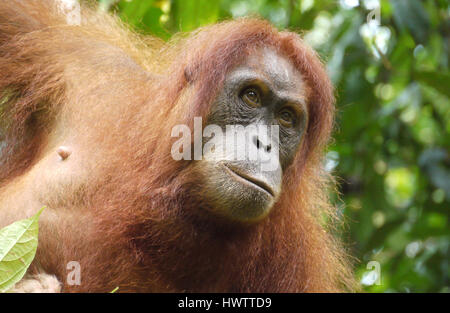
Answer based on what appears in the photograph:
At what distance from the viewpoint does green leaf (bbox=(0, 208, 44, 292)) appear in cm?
195

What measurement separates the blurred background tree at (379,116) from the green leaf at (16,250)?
2428 millimetres

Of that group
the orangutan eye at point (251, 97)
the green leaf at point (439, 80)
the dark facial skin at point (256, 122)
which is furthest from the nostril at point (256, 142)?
the green leaf at point (439, 80)

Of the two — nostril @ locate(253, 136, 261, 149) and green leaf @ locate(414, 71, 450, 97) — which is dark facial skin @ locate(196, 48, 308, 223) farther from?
green leaf @ locate(414, 71, 450, 97)

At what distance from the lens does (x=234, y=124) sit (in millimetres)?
2832

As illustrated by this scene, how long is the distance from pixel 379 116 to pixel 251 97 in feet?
10.0

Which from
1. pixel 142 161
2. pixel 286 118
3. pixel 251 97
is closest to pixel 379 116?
pixel 286 118

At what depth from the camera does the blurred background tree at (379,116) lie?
4371 millimetres

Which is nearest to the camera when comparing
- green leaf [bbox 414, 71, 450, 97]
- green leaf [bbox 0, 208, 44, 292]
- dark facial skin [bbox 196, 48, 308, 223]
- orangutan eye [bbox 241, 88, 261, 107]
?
green leaf [bbox 0, 208, 44, 292]

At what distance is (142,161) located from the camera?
2877mm

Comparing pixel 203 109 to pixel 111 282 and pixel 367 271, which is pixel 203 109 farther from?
pixel 367 271

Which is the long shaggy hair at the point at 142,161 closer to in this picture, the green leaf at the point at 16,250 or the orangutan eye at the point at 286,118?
the orangutan eye at the point at 286,118

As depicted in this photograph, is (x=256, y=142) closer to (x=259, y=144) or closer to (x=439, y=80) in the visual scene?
(x=259, y=144)

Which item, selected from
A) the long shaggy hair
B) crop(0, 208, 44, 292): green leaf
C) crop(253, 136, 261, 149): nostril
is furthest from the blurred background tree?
crop(0, 208, 44, 292): green leaf

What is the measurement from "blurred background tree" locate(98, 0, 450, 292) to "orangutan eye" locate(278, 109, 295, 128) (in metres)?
1.42
